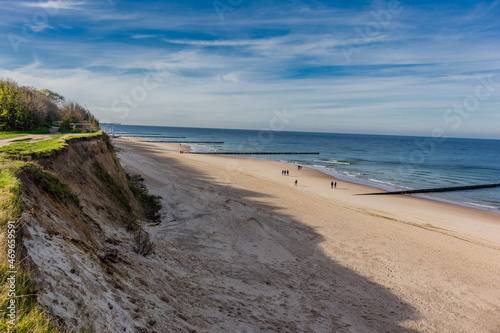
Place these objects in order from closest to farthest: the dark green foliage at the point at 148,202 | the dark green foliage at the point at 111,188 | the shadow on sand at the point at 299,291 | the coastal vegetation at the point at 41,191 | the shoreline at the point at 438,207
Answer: the coastal vegetation at the point at 41,191 → the shadow on sand at the point at 299,291 → the dark green foliage at the point at 111,188 → the dark green foliage at the point at 148,202 → the shoreline at the point at 438,207

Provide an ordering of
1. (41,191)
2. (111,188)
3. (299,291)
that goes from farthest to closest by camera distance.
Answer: (111,188) → (299,291) → (41,191)

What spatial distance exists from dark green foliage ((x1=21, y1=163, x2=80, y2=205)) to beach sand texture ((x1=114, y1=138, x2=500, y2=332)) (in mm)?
3048

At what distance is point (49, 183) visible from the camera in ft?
23.8

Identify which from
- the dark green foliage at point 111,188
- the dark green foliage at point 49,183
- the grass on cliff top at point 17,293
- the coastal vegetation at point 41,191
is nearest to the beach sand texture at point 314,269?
the coastal vegetation at point 41,191

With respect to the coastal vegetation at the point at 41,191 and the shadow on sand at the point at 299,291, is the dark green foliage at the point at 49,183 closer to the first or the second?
the coastal vegetation at the point at 41,191

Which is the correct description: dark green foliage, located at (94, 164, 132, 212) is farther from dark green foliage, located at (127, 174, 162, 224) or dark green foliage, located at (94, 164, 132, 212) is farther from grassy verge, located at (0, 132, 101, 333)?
grassy verge, located at (0, 132, 101, 333)

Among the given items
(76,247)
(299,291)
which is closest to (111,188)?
(76,247)

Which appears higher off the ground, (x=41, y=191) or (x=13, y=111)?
(x=13, y=111)

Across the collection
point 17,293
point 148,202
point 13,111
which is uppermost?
point 13,111

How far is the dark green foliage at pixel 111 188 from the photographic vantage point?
39.8 feet

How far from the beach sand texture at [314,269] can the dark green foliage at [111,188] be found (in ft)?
6.05

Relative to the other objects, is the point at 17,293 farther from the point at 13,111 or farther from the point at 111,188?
the point at 13,111

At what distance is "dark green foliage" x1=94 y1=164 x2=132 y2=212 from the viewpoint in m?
12.1

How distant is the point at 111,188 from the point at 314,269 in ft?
32.1
